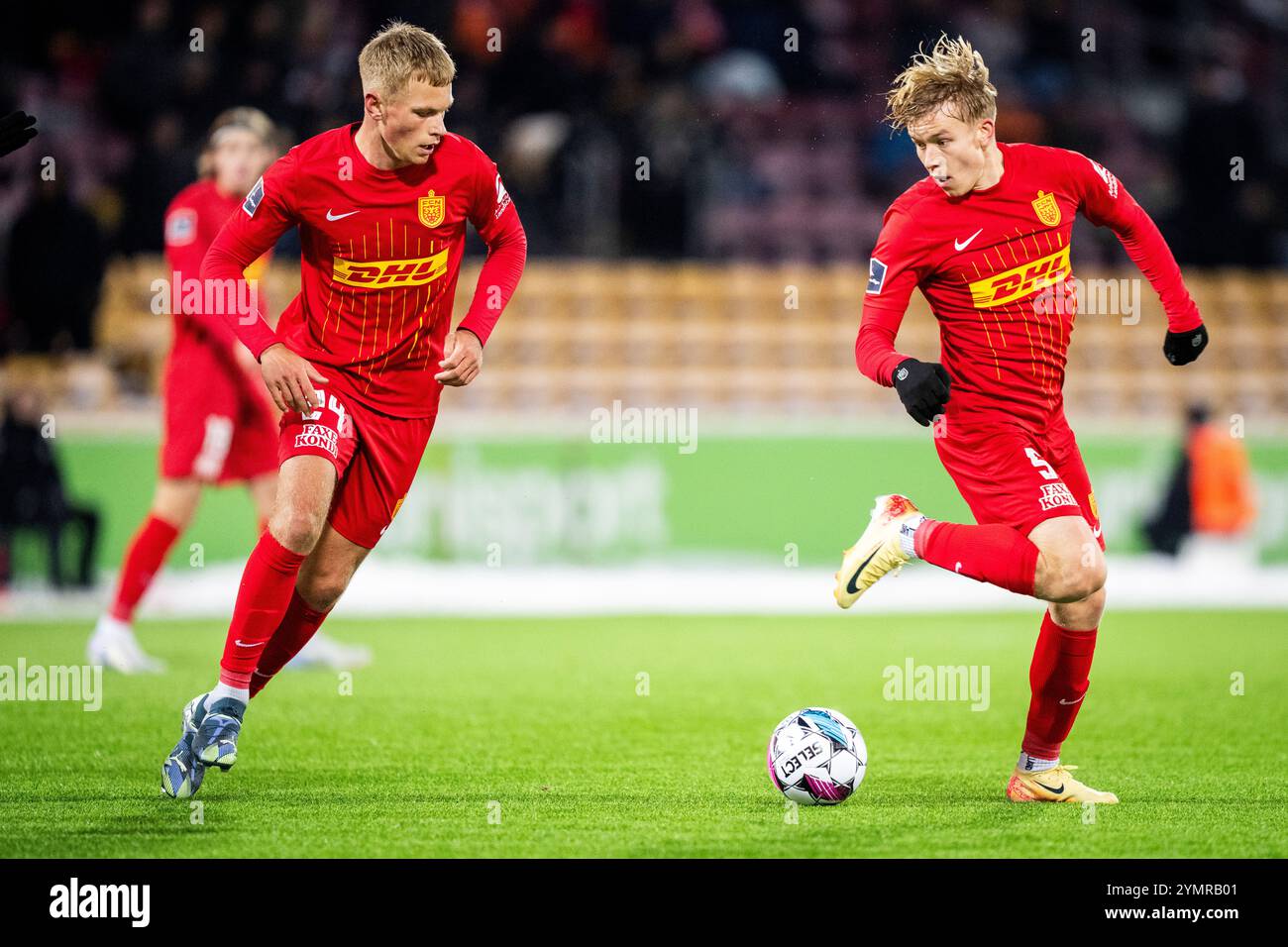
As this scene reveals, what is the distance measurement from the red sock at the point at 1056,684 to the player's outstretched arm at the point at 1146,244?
3.29ft

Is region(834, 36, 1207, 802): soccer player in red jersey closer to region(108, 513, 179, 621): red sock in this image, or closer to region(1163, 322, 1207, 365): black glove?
region(1163, 322, 1207, 365): black glove

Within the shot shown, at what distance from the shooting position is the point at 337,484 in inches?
217

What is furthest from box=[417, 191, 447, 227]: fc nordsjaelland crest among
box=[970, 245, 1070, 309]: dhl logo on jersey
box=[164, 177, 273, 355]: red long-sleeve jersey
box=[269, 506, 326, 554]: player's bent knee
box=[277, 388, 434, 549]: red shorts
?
box=[164, 177, 273, 355]: red long-sleeve jersey

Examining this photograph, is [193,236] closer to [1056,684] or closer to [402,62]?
[402,62]

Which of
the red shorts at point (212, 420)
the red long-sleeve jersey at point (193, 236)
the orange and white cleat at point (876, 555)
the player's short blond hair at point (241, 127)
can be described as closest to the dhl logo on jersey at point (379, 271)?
the orange and white cleat at point (876, 555)

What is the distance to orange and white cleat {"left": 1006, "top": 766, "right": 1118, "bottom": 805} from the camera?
5391 millimetres

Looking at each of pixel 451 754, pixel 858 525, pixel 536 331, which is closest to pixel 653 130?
pixel 536 331

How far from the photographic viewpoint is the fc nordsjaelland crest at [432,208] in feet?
17.9

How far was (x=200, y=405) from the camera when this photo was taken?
862cm

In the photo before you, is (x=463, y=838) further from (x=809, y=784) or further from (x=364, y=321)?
(x=364, y=321)

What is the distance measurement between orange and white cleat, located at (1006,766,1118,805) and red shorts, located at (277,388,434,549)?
217cm

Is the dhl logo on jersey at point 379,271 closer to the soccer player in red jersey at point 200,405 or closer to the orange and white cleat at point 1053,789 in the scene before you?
the orange and white cleat at point 1053,789

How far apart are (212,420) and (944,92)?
462 centimetres
